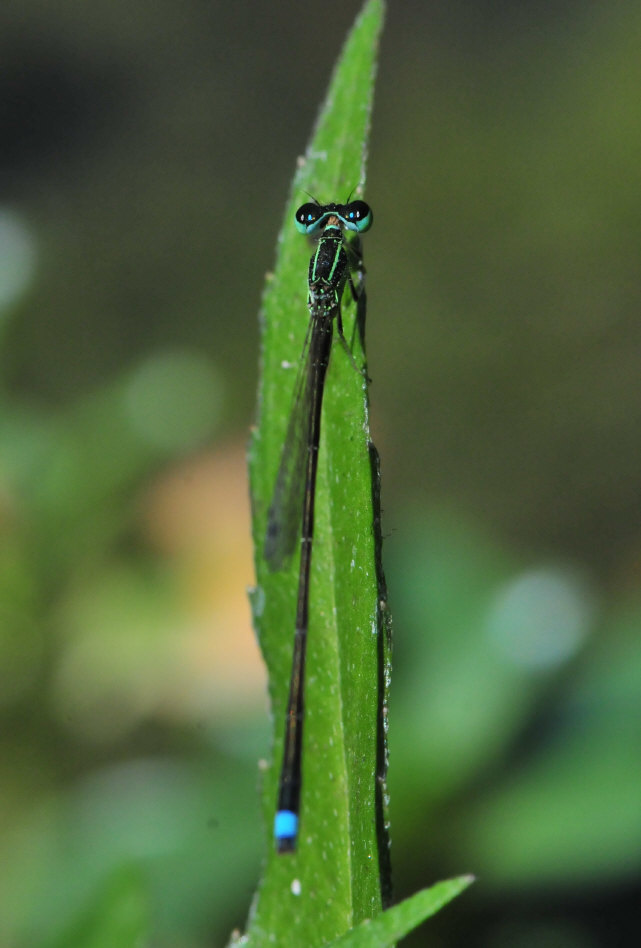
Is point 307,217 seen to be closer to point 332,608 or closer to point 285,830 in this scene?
point 332,608

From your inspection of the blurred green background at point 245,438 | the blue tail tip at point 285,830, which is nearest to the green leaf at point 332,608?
the blue tail tip at point 285,830

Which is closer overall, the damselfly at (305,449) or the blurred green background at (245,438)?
the damselfly at (305,449)

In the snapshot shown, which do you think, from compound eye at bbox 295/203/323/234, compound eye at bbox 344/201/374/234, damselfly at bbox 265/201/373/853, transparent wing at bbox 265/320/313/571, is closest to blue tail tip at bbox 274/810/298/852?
damselfly at bbox 265/201/373/853

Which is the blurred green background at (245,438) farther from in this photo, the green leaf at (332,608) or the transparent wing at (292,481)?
the green leaf at (332,608)

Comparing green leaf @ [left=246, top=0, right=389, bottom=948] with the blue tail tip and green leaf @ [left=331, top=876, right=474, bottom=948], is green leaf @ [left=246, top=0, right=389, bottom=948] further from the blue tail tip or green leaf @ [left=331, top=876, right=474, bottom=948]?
green leaf @ [left=331, top=876, right=474, bottom=948]

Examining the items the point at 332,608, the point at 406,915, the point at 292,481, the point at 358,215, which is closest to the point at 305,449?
the point at 292,481

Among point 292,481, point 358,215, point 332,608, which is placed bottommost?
point 332,608

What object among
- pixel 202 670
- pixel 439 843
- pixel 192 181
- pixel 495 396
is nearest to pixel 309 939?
pixel 439 843
